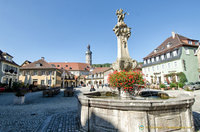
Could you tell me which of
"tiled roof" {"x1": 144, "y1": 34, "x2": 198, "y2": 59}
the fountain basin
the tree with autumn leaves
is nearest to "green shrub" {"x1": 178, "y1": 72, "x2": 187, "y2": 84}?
"tiled roof" {"x1": 144, "y1": 34, "x2": 198, "y2": 59}

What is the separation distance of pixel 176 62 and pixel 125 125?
102ft

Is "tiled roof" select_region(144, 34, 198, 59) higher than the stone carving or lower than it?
higher

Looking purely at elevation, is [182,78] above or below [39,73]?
below

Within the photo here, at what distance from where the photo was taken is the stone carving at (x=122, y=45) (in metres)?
7.50

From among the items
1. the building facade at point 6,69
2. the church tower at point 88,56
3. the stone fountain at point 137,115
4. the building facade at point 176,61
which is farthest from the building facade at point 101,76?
the church tower at point 88,56

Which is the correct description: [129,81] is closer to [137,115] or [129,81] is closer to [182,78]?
[137,115]

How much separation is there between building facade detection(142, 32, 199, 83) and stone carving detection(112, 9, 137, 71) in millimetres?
25254

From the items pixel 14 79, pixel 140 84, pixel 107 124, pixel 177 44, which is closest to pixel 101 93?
pixel 140 84

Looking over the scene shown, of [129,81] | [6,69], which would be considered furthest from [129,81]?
[6,69]

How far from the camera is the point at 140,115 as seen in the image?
332 centimetres

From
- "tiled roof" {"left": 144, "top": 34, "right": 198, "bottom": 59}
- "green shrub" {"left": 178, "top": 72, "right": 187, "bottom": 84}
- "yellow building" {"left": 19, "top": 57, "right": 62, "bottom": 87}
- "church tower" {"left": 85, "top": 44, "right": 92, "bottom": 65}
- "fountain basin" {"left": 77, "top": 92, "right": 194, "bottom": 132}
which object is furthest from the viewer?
"church tower" {"left": 85, "top": 44, "right": 92, "bottom": 65}

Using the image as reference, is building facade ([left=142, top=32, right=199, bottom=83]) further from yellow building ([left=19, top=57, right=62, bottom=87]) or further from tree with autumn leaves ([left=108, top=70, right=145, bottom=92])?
yellow building ([left=19, top=57, right=62, bottom=87])

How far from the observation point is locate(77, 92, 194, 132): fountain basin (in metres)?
3.30

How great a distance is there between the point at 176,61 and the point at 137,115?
3085 cm
